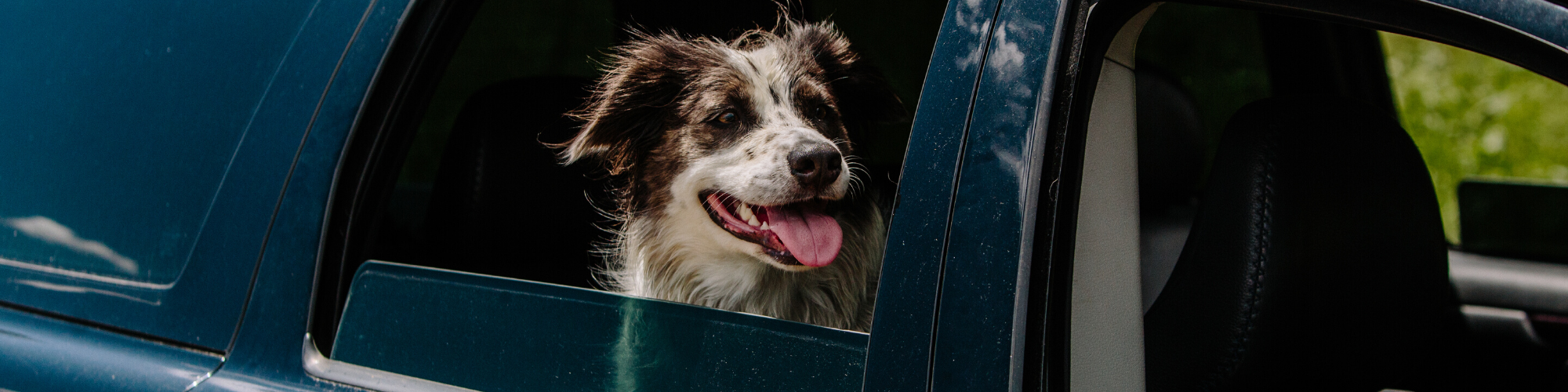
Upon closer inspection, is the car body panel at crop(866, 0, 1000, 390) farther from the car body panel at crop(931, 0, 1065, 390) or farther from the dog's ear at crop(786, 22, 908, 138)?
the dog's ear at crop(786, 22, 908, 138)

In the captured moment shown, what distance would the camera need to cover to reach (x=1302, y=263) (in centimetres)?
140

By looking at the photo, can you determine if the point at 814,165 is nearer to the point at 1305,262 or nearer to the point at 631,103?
the point at 631,103

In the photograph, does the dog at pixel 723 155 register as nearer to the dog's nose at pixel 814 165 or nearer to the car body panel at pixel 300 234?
the dog's nose at pixel 814 165

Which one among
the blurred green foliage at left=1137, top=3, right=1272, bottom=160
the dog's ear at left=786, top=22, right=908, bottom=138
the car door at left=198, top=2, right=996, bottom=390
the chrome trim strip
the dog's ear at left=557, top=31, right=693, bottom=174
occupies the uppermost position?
the blurred green foliage at left=1137, top=3, right=1272, bottom=160

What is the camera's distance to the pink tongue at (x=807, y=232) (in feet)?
6.30

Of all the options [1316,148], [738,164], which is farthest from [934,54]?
[738,164]

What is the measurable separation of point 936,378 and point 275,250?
1063 millimetres

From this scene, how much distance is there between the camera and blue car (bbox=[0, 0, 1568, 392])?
45.0 inches

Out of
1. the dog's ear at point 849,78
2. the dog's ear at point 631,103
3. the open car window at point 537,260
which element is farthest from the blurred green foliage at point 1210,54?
the dog's ear at point 631,103

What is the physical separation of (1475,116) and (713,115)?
7696 mm

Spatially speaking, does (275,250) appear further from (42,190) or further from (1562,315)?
(1562,315)

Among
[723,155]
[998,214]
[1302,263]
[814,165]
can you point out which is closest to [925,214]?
[998,214]

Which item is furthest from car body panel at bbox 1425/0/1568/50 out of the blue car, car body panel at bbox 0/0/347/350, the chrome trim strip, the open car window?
car body panel at bbox 0/0/347/350

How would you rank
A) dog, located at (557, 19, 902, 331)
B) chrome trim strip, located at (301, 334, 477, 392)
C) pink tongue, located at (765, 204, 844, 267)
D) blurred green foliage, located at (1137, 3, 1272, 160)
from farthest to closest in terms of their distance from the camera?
1. blurred green foliage, located at (1137, 3, 1272, 160)
2. dog, located at (557, 19, 902, 331)
3. pink tongue, located at (765, 204, 844, 267)
4. chrome trim strip, located at (301, 334, 477, 392)
